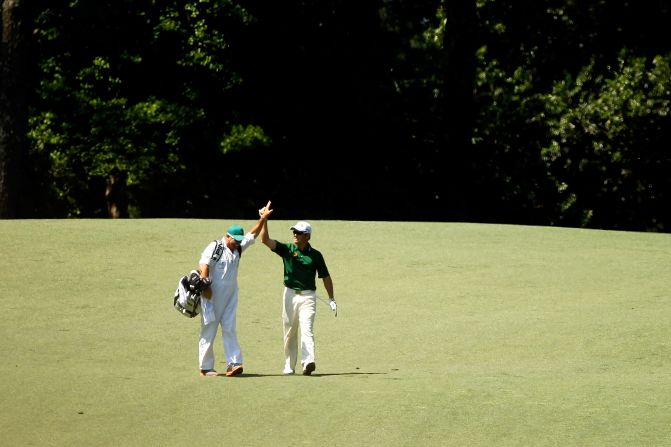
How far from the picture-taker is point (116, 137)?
1481 inches

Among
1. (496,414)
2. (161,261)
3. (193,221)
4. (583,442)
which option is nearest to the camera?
(583,442)

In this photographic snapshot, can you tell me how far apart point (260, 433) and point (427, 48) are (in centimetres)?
3264

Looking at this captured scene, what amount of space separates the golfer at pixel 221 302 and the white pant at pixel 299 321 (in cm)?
76

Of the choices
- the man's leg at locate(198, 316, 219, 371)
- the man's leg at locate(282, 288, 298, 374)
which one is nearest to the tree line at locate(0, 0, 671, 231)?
the man's leg at locate(282, 288, 298, 374)

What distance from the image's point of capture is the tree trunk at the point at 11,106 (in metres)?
32.1

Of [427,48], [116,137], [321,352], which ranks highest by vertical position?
[427,48]

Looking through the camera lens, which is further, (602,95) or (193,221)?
(602,95)

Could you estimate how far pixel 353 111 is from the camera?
135ft

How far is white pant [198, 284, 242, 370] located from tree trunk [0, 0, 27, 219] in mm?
19544

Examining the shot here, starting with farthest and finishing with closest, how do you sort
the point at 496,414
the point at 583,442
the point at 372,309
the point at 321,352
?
the point at 372,309 → the point at 321,352 → the point at 496,414 → the point at 583,442

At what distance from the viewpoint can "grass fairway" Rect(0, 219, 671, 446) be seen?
37.8 feet

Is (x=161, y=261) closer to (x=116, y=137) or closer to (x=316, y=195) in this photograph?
(x=116, y=137)

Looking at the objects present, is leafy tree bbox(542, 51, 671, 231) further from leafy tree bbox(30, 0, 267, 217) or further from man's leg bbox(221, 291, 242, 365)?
man's leg bbox(221, 291, 242, 365)

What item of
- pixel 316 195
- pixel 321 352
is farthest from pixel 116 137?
pixel 321 352
